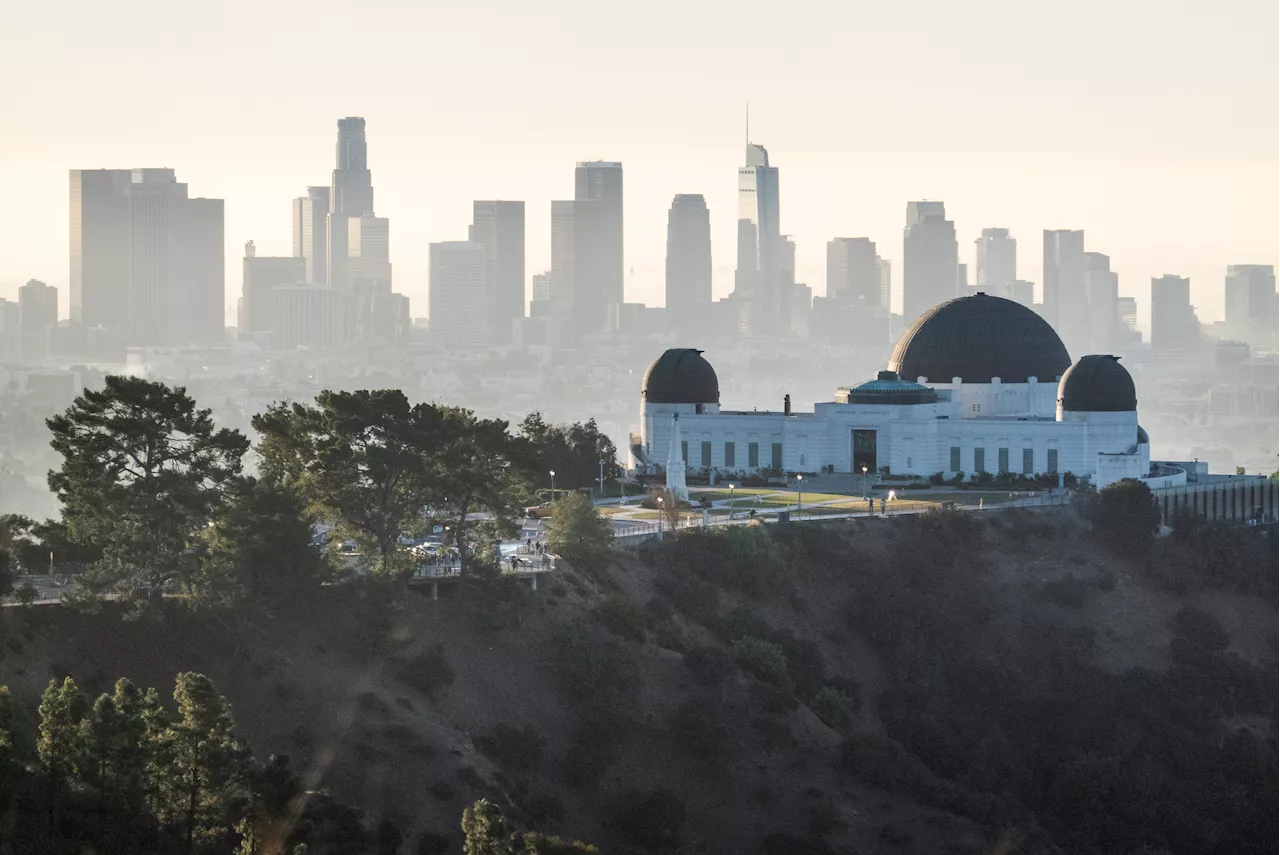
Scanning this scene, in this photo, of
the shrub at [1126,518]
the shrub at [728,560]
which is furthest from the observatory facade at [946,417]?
the shrub at [728,560]

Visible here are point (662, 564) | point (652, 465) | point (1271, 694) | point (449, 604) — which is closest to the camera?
point (449, 604)

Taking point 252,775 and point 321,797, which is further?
point 321,797

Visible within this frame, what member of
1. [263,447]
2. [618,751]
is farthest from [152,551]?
[618,751]

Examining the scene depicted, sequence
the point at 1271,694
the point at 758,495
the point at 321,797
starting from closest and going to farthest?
the point at 321,797, the point at 1271,694, the point at 758,495

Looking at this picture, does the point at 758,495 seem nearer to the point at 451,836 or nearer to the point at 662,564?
the point at 662,564

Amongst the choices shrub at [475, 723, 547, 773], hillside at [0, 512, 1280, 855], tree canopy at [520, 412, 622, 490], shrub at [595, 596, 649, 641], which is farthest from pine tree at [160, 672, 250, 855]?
tree canopy at [520, 412, 622, 490]

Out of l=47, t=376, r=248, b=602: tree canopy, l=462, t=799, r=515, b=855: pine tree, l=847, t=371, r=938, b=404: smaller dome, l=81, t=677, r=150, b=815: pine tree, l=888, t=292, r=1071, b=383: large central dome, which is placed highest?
l=888, t=292, r=1071, b=383: large central dome

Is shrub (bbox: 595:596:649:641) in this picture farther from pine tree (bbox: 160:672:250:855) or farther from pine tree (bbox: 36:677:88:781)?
pine tree (bbox: 36:677:88:781)

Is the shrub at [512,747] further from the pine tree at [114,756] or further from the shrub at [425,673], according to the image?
the pine tree at [114,756]
